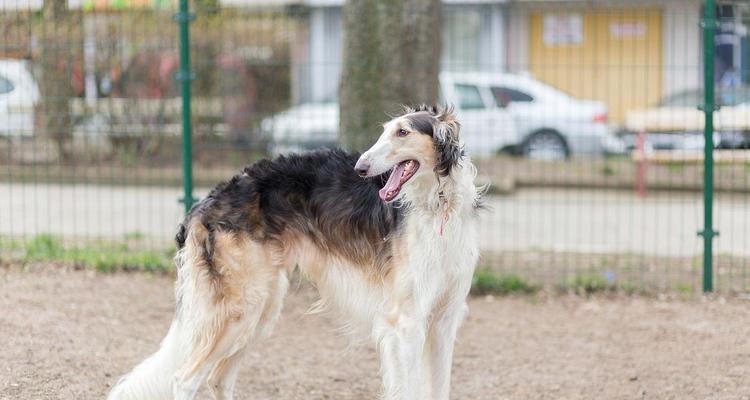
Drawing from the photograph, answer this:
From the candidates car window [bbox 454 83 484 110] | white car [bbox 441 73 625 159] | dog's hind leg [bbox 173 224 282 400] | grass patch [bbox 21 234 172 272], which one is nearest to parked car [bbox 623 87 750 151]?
white car [bbox 441 73 625 159]

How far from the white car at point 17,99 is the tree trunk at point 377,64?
12.4ft

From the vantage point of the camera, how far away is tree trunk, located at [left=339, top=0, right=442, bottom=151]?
26.1ft

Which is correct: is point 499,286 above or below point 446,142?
below

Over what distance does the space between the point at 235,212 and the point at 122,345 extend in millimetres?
1983

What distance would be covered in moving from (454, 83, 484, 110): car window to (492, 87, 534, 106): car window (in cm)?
31

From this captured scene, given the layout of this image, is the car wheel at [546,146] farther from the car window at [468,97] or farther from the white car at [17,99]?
the white car at [17,99]

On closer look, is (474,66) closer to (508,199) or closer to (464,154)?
(508,199)

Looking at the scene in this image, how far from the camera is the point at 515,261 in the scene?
8742 mm

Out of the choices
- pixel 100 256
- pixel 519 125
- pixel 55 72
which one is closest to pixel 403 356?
pixel 100 256

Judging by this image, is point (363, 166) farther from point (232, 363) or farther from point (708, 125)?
point (708, 125)

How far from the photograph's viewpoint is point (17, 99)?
34.9 ft

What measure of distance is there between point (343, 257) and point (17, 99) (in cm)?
683

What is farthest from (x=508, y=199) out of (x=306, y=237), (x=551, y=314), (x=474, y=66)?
(x=306, y=237)

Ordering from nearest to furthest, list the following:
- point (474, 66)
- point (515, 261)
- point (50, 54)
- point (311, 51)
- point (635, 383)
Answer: point (635, 383) → point (515, 261) → point (50, 54) → point (311, 51) → point (474, 66)
